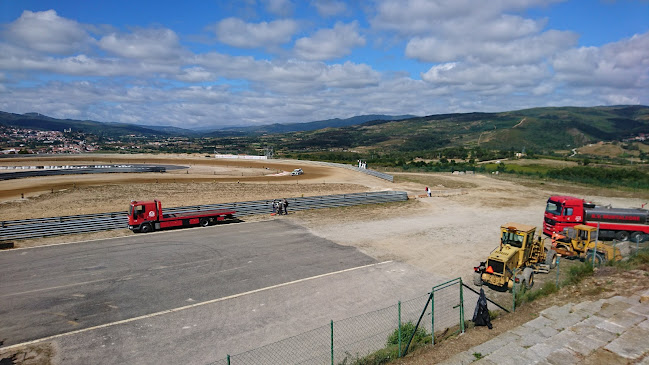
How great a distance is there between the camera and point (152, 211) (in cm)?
2556

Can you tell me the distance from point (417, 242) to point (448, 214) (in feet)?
34.5

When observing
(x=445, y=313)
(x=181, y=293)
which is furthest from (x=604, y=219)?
(x=181, y=293)

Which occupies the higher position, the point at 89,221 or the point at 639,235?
the point at 89,221

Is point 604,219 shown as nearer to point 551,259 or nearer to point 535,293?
point 551,259

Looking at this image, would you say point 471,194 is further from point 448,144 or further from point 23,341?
point 448,144

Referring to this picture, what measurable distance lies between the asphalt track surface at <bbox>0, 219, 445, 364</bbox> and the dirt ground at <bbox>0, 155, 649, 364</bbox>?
2815mm

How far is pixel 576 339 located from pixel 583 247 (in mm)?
11313

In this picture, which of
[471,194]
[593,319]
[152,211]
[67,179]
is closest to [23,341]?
[152,211]

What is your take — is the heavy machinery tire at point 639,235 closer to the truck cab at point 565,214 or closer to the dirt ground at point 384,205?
the truck cab at point 565,214

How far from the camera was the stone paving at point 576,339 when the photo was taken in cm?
945

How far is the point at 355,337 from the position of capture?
39.4ft

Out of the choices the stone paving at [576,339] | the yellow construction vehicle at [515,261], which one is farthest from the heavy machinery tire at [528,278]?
the stone paving at [576,339]

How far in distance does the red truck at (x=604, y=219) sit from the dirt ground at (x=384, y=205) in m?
4.18

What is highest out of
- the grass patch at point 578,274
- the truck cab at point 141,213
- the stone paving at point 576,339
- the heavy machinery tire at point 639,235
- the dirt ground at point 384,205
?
the truck cab at point 141,213
